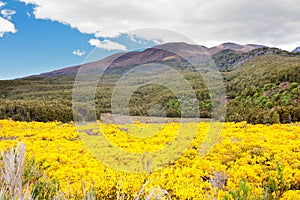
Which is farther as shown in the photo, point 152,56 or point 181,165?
point 152,56

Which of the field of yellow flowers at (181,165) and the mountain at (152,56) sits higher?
the mountain at (152,56)

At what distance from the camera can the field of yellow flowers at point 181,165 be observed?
6.67 meters

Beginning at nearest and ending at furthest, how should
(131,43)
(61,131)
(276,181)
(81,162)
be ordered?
(276,181), (81,162), (131,43), (61,131)

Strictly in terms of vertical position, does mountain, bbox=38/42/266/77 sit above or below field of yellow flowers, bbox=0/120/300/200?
above

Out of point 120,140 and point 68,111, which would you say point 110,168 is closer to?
point 120,140

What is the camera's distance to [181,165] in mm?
9422

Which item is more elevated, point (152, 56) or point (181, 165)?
point (152, 56)

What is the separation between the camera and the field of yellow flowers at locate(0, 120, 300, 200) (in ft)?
21.9

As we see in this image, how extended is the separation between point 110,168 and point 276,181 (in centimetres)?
453

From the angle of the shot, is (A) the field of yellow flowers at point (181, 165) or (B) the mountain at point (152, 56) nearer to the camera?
(A) the field of yellow flowers at point (181, 165)

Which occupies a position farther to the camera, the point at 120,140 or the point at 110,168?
the point at 120,140

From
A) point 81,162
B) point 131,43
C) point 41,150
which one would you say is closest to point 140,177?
point 81,162

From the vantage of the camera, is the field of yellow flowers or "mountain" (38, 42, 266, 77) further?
"mountain" (38, 42, 266, 77)

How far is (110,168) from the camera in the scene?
8.98 m
